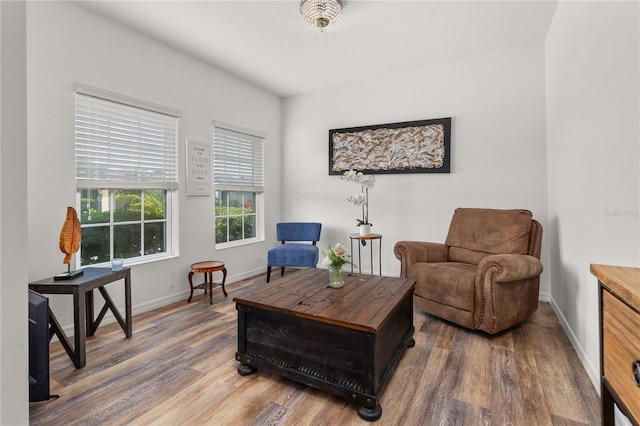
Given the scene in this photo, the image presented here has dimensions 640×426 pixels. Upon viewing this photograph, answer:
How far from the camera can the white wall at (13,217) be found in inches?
30.0

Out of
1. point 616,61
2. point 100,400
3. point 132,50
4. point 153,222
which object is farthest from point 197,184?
point 616,61

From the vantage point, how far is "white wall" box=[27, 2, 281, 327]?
2.30 metres

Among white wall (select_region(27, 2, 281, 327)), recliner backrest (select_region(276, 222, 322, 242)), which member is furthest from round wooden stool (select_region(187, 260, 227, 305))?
recliner backrest (select_region(276, 222, 322, 242))

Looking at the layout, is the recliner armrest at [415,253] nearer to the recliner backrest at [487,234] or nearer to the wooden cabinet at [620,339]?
the recliner backrest at [487,234]

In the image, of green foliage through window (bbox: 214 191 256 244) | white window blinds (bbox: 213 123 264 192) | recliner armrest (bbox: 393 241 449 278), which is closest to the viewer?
recliner armrest (bbox: 393 241 449 278)

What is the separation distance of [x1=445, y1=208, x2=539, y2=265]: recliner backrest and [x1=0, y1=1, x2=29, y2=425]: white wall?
10.4 feet

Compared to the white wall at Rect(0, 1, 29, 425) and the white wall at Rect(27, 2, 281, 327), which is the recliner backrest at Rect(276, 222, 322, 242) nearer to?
the white wall at Rect(27, 2, 281, 327)

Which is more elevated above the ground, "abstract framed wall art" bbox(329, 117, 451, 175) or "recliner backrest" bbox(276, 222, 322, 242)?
"abstract framed wall art" bbox(329, 117, 451, 175)

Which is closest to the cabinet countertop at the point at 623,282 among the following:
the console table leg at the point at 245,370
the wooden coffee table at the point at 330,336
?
the wooden coffee table at the point at 330,336

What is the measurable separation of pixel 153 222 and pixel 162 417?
84.4 inches

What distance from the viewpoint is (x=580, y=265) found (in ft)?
7.02

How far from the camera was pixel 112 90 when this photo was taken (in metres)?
2.75

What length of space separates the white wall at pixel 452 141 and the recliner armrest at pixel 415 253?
710mm

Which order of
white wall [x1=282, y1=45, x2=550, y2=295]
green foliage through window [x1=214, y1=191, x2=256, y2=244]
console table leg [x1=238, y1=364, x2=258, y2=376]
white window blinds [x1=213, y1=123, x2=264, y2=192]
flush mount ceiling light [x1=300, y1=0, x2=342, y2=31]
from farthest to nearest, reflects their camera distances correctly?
1. green foliage through window [x1=214, y1=191, x2=256, y2=244]
2. white window blinds [x1=213, y1=123, x2=264, y2=192]
3. white wall [x1=282, y1=45, x2=550, y2=295]
4. flush mount ceiling light [x1=300, y1=0, x2=342, y2=31]
5. console table leg [x1=238, y1=364, x2=258, y2=376]
